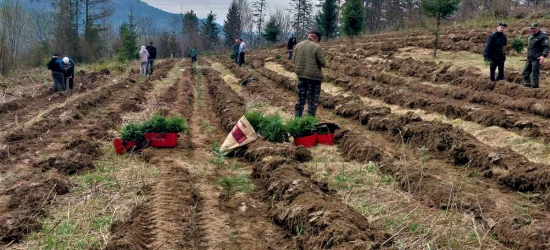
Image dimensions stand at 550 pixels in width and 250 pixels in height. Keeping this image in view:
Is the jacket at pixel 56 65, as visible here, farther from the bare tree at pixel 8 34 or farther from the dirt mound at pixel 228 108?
the bare tree at pixel 8 34

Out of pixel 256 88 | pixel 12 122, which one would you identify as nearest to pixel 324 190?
pixel 12 122

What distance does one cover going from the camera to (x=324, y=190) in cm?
584

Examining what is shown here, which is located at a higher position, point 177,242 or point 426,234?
point 426,234

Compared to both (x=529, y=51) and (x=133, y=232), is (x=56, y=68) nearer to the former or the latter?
(x=133, y=232)

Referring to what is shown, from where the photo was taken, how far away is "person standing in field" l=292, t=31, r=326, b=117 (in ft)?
30.5

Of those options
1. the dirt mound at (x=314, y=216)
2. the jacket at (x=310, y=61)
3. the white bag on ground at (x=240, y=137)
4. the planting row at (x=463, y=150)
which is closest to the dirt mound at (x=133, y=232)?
the dirt mound at (x=314, y=216)

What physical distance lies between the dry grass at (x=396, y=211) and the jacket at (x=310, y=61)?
246 centimetres

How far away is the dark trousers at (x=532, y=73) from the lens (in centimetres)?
1200

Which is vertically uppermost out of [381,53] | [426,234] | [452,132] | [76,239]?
[381,53]

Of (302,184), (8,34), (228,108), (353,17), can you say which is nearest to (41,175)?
(302,184)

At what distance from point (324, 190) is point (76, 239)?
2.89 meters

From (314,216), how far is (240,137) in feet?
11.8

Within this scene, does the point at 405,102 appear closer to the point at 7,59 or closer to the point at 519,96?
the point at 519,96

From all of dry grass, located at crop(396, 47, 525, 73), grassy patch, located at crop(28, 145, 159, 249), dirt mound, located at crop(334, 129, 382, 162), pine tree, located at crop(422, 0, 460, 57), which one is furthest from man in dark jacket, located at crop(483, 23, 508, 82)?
grassy patch, located at crop(28, 145, 159, 249)
